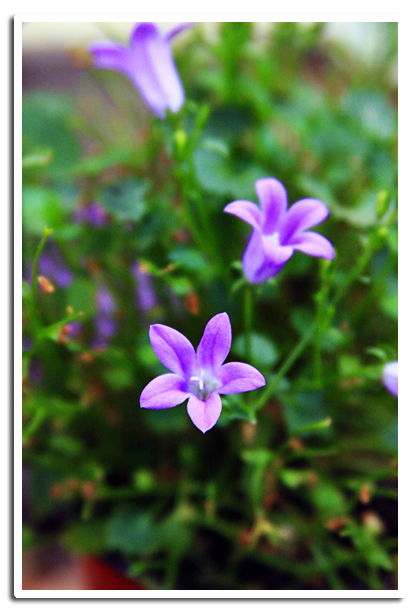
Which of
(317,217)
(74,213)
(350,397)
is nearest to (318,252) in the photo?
(317,217)

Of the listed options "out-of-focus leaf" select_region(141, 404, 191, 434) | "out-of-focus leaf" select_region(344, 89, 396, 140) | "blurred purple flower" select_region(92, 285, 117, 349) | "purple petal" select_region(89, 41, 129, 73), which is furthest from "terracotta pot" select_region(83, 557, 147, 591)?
"out-of-focus leaf" select_region(344, 89, 396, 140)

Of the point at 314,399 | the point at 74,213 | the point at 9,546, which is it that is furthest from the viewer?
the point at 74,213

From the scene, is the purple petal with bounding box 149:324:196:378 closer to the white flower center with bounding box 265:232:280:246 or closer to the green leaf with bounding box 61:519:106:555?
the white flower center with bounding box 265:232:280:246

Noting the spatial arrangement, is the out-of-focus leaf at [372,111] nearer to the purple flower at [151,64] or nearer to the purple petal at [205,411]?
the purple flower at [151,64]

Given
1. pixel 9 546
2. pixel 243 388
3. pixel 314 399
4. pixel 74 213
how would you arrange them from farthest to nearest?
pixel 74 213
pixel 314 399
pixel 9 546
pixel 243 388

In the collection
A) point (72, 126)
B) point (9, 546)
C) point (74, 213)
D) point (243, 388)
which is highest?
point (72, 126)

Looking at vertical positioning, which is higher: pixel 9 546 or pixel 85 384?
pixel 85 384
